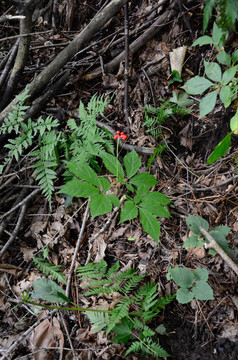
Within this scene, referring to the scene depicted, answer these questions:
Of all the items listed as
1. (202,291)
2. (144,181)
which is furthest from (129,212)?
(202,291)

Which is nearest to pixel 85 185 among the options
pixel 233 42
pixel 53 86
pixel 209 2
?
pixel 209 2

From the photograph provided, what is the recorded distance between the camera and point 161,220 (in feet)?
7.00

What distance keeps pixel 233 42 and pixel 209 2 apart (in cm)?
137

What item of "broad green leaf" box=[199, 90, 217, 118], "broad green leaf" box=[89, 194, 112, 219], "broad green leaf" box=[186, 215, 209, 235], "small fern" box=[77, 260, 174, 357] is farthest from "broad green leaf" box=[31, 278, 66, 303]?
"broad green leaf" box=[199, 90, 217, 118]

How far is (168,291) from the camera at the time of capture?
189cm

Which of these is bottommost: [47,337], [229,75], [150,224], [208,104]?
[47,337]

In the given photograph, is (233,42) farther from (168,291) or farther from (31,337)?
(31,337)

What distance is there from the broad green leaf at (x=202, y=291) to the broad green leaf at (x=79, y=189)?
793 mm

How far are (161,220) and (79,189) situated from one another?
749 millimetres

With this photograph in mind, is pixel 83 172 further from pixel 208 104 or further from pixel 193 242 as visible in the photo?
pixel 208 104

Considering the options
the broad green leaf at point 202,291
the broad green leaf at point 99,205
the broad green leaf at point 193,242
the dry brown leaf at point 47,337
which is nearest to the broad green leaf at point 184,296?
the broad green leaf at point 202,291

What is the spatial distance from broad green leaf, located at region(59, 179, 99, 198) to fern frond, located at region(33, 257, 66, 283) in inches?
31.2

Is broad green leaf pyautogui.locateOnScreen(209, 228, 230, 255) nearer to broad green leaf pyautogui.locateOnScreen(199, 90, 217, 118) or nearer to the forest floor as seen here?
the forest floor

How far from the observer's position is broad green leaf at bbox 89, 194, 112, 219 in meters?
1.62
